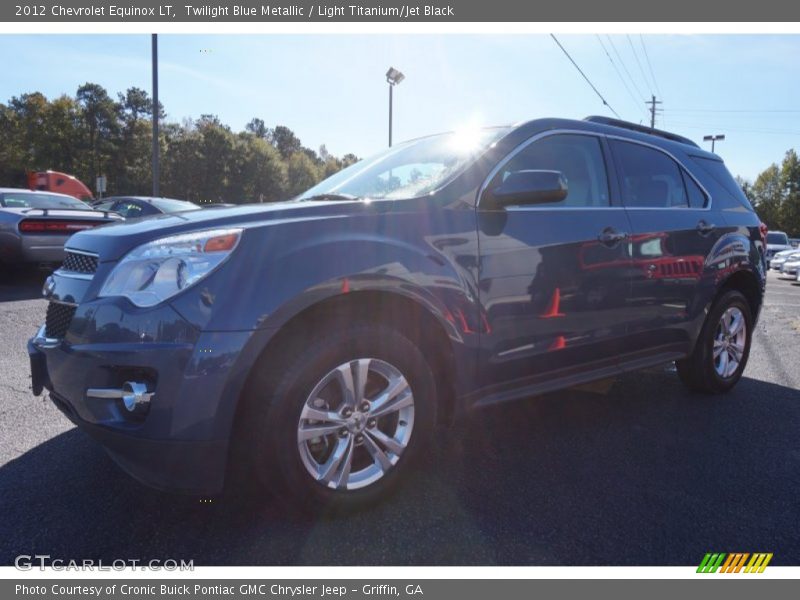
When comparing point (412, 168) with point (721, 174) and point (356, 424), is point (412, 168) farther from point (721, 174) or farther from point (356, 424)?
point (721, 174)

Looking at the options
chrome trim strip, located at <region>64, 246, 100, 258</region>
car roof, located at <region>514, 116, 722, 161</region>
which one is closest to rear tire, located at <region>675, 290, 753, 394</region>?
car roof, located at <region>514, 116, 722, 161</region>

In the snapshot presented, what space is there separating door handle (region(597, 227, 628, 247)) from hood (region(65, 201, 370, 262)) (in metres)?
1.35

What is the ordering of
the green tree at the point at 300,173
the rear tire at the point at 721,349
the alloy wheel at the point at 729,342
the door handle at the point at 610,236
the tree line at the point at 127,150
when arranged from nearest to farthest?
1. the door handle at the point at 610,236
2. the rear tire at the point at 721,349
3. the alloy wheel at the point at 729,342
4. the tree line at the point at 127,150
5. the green tree at the point at 300,173

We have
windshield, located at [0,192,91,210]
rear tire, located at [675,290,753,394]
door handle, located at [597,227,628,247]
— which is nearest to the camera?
door handle, located at [597,227,628,247]

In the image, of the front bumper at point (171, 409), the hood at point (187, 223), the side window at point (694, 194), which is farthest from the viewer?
the side window at point (694, 194)

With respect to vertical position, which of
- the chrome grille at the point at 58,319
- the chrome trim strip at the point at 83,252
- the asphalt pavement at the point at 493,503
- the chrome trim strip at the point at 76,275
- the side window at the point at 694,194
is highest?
the side window at the point at 694,194

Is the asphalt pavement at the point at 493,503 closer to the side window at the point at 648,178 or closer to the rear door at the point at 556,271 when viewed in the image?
the rear door at the point at 556,271

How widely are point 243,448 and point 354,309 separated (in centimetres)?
69

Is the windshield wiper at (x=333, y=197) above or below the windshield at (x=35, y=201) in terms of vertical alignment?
below

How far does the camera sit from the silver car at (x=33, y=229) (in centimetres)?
738

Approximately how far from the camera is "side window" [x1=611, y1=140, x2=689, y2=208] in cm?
355

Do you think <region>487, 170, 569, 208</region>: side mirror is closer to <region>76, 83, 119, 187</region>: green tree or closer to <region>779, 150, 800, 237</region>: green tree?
<region>76, 83, 119, 187</region>: green tree

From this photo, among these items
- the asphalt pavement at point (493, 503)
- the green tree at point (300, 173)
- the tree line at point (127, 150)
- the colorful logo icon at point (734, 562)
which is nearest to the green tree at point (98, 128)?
the tree line at point (127, 150)

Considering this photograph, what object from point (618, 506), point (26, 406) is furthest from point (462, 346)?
point (26, 406)
